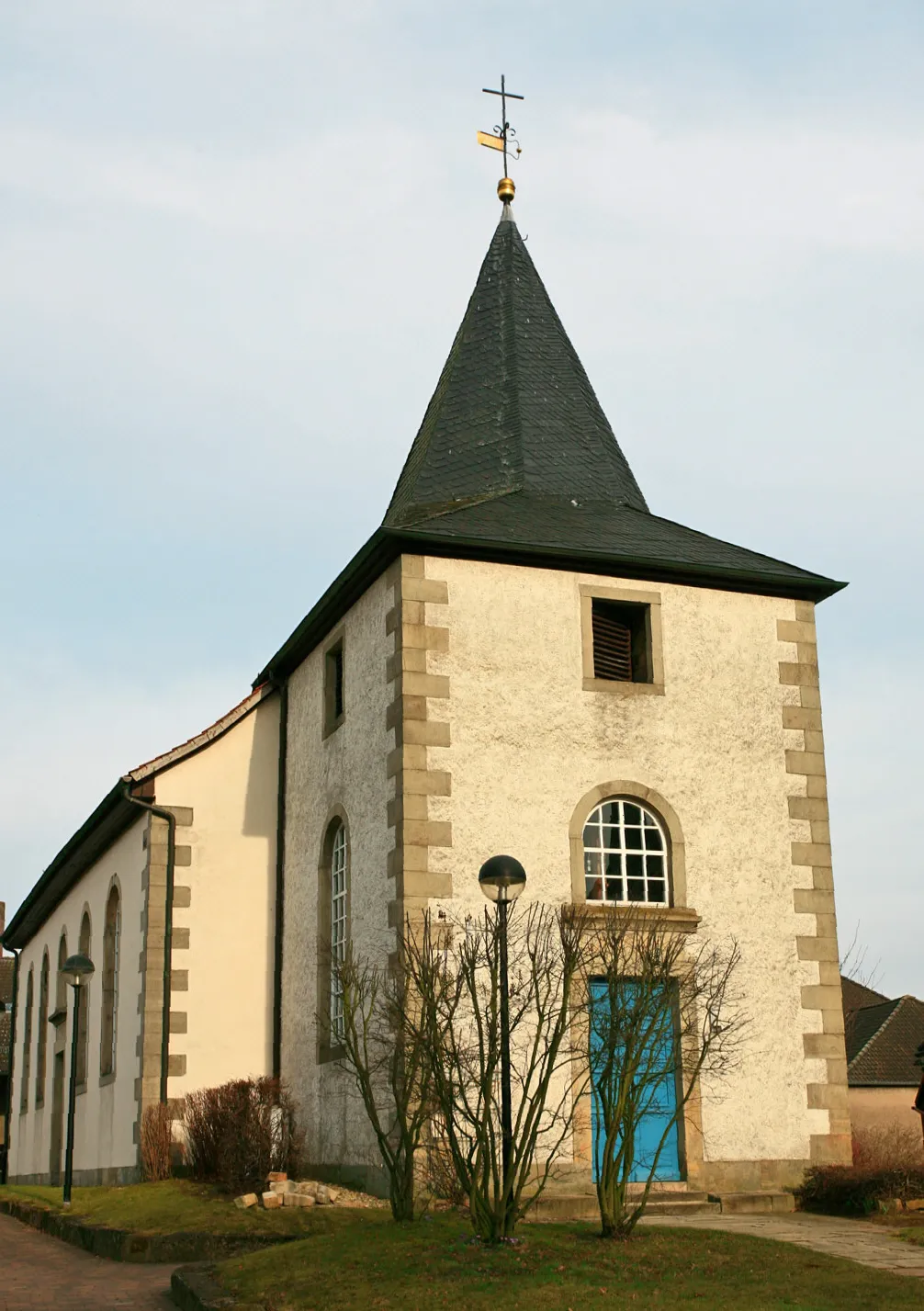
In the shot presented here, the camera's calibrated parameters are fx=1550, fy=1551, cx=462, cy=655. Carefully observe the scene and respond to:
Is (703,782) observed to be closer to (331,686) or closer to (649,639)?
(649,639)

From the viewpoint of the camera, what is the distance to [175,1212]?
15117 millimetres

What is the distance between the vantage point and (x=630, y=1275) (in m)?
10.2

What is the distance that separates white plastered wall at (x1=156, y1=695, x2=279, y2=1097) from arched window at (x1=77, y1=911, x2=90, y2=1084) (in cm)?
462

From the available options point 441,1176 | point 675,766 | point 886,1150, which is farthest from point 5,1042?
point 441,1176

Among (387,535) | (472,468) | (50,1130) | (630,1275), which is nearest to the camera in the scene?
(630,1275)

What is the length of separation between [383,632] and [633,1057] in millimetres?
6747

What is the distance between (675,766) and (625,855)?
1180 mm

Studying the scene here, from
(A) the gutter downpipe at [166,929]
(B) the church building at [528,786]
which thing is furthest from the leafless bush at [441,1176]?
(A) the gutter downpipe at [166,929]

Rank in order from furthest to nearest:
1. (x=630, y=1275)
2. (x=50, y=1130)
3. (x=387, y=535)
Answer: (x=50, y=1130)
(x=387, y=535)
(x=630, y=1275)

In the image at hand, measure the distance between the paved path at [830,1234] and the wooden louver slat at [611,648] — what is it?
585 centimetres

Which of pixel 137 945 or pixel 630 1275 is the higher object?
pixel 137 945

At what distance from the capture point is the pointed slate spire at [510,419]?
19938 mm

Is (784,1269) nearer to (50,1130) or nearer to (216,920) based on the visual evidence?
(216,920)

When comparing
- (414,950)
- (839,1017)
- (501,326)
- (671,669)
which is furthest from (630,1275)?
(501,326)
